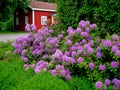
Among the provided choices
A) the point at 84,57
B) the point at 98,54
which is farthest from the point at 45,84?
the point at 98,54

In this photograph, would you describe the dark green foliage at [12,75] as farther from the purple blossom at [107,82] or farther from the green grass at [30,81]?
the purple blossom at [107,82]

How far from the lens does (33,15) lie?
33.5 metres

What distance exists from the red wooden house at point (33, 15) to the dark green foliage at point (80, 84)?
93.2 ft

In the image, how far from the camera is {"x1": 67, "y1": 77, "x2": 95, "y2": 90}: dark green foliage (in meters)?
4.17

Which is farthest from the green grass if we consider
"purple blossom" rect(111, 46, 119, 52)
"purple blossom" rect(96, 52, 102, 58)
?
"purple blossom" rect(111, 46, 119, 52)

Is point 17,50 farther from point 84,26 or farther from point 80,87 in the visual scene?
point 80,87

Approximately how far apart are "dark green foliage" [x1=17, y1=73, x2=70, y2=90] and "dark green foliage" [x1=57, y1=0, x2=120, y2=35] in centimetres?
193

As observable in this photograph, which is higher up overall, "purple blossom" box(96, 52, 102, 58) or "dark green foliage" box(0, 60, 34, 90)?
"purple blossom" box(96, 52, 102, 58)

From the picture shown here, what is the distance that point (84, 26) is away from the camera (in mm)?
5230

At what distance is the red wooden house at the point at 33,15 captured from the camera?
33.8m

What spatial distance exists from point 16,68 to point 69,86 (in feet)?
5.29

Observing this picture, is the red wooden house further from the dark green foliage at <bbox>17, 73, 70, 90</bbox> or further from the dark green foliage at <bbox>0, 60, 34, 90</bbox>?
the dark green foliage at <bbox>17, 73, 70, 90</bbox>

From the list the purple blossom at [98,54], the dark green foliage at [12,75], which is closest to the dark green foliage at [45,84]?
the dark green foliage at [12,75]

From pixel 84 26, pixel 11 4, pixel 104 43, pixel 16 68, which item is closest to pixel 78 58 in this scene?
pixel 104 43
